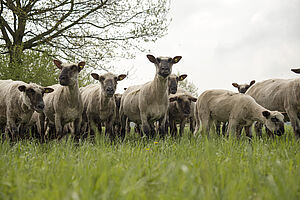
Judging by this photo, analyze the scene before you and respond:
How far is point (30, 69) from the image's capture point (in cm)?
1317

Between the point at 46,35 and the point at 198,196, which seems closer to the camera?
the point at 198,196

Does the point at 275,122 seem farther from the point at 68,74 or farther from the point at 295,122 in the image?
the point at 68,74

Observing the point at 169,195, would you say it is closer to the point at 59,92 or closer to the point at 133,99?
the point at 59,92

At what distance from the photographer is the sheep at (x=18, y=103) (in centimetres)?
686

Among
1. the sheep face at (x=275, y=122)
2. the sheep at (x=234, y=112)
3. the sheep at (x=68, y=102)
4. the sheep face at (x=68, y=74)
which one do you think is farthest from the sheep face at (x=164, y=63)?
the sheep face at (x=275, y=122)

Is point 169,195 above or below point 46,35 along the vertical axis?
below

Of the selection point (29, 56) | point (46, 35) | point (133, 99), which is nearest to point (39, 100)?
point (133, 99)

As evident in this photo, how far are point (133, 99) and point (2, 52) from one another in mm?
9183

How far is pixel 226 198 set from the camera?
2.10 metres

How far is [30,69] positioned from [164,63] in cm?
846

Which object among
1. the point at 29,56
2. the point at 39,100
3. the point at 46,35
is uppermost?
the point at 46,35

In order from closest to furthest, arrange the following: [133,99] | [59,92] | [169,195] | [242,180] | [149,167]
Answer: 1. [169,195]
2. [242,180]
3. [149,167]
4. [59,92]
5. [133,99]

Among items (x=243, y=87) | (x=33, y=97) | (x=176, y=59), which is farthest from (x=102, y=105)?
(x=243, y=87)

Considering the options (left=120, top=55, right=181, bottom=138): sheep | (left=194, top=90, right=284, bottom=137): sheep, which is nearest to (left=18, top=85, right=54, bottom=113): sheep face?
(left=120, top=55, right=181, bottom=138): sheep
